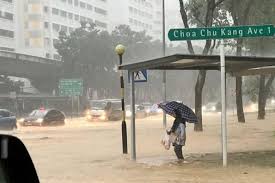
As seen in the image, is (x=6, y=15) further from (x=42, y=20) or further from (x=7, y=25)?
(x=42, y=20)

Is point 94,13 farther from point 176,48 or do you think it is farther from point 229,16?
point 229,16

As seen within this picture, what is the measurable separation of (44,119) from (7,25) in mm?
54247

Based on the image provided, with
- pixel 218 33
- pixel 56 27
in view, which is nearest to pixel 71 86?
pixel 56 27

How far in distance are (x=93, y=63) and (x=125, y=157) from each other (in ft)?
201

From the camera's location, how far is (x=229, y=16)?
36.7m

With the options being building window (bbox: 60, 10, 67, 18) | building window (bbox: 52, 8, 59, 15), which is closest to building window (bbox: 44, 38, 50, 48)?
building window (bbox: 52, 8, 59, 15)

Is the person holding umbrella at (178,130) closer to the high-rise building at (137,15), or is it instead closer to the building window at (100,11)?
the building window at (100,11)

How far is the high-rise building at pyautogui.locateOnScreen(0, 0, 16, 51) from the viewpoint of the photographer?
88.9 metres

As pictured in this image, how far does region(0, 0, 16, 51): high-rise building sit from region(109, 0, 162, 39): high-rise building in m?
39.7

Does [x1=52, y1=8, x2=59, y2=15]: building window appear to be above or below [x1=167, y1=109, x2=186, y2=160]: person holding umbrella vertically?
above

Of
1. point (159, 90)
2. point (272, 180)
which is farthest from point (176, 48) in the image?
point (272, 180)

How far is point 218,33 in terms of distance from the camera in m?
13.1

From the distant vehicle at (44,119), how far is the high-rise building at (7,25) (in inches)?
1879

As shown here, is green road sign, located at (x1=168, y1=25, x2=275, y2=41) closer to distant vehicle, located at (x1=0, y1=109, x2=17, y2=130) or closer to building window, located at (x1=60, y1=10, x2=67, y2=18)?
distant vehicle, located at (x1=0, y1=109, x2=17, y2=130)
